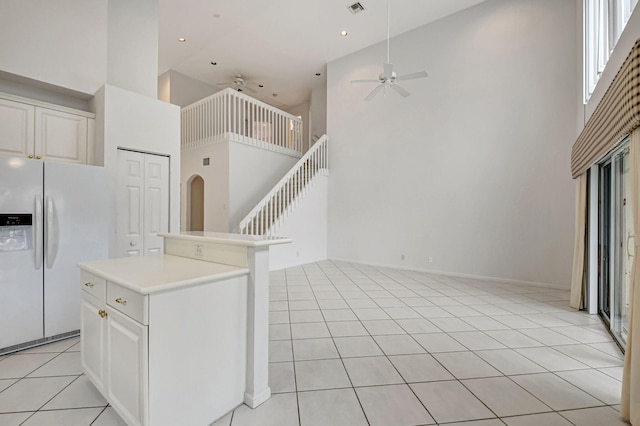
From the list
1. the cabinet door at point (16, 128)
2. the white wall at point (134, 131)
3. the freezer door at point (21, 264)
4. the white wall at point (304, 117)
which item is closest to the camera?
the freezer door at point (21, 264)

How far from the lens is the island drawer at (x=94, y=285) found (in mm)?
1710

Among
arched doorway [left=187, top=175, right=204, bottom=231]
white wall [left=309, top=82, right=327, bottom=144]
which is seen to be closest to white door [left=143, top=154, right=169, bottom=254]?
arched doorway [left=187, top=175, right=204, bottom=231]

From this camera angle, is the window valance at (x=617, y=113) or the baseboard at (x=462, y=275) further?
the baseboard at (x=462, y=275)

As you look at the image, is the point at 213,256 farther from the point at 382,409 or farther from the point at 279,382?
the point at 382,409

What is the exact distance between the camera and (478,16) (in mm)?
5406

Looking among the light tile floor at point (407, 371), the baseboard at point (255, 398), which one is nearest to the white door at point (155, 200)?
the light tile floor at point (407, 371)

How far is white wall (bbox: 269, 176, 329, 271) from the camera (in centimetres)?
616

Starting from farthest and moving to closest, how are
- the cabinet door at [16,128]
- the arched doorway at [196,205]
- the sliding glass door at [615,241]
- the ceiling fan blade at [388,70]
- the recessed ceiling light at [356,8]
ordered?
the arched doorway at [196,205], the recessed ceiling light at [356,8], the ceiling fan blade at [388,70], the cabinet door at [16,128], the sliding glass door at [615,241]

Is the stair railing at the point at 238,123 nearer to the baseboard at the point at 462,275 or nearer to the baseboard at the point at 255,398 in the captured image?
the baseboard at the point at 462,275

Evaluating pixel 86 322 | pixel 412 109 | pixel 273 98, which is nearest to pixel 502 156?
pixel 412 109

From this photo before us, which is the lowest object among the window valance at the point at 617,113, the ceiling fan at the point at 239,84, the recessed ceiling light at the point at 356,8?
the window valance at the point at 617,113

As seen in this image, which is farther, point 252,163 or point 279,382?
point 252,163

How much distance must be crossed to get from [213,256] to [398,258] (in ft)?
16.5

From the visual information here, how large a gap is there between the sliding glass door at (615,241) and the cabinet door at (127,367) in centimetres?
390
